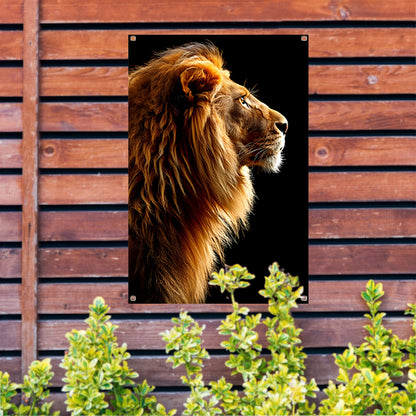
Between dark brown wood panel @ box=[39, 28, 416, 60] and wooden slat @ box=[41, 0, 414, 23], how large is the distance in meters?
0.06

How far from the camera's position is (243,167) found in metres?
2.53

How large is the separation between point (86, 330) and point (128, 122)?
1066 millimetres

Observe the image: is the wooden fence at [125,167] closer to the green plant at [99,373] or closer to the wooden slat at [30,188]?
the wooden slat at [30,188]

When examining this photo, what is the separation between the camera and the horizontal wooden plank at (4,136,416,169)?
254 cm

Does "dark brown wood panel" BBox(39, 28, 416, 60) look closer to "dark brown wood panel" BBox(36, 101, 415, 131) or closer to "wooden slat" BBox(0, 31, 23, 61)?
"wooden slat" BBox(0, 31, 23, 61)

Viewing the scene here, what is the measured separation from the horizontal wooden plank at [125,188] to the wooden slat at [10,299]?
16.9 inches

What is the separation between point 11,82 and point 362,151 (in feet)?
6.06

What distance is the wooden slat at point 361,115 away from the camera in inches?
101

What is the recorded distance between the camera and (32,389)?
2.35 m

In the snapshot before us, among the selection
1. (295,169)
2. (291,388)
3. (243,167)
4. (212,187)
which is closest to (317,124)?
(295,169)

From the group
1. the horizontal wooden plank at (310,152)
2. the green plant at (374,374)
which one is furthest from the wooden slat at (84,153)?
the green plant at (374,374)

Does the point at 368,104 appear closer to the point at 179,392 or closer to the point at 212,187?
the point at 212,187

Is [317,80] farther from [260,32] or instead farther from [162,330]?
[162,330]

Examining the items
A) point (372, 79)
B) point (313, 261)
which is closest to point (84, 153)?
point (313, 261)
